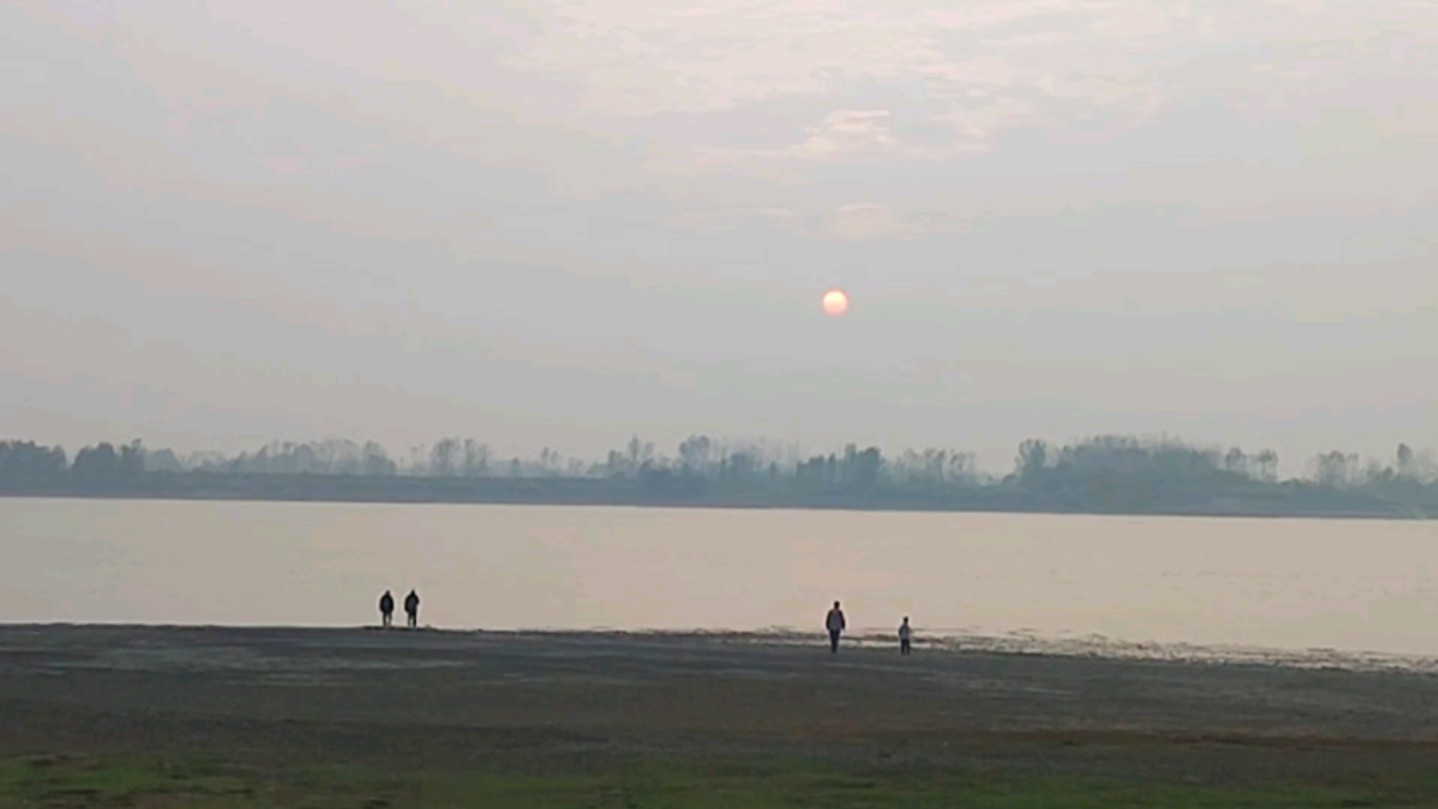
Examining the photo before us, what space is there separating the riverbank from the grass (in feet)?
1.73

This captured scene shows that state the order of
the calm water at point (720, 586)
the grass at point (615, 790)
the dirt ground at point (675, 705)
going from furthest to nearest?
1. the calm water at point (720, 586)
2. the dirt ground at point (675, 705)
3. the grass at point (615, 790)

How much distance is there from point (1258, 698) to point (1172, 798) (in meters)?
20.8

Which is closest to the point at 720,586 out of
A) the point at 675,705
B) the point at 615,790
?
the point at 675,705

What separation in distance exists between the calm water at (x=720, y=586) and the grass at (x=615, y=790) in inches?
1943

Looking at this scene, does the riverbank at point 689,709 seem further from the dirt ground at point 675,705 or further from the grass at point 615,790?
the grass at point 615,790

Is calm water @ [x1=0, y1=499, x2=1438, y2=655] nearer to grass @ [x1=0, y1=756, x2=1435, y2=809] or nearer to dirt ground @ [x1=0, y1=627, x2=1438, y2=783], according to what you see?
dirt ground @ [x1=0, y1=627, x2=1438, y2=783]

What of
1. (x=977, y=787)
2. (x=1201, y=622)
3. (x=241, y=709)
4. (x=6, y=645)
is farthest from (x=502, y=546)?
(x=977, y=787)

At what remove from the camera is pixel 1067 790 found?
20406 mm

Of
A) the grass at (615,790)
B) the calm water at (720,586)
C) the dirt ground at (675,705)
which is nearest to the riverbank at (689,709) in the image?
the dirt ground at (675,705)

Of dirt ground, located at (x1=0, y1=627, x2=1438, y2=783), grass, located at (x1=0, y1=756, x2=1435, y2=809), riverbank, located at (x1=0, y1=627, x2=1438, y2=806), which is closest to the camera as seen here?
grass, located at (x1=0, y1=756, x2=1435, y2=809)

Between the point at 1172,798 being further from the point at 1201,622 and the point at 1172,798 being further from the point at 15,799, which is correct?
the point at 1201,622

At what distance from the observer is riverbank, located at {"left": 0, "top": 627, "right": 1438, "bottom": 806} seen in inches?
909

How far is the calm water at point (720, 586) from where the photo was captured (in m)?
77.6

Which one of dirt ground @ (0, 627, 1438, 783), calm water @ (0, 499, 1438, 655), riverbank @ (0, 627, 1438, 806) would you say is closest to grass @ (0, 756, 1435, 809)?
riverbank @ (0, 627, 1438, 806)
